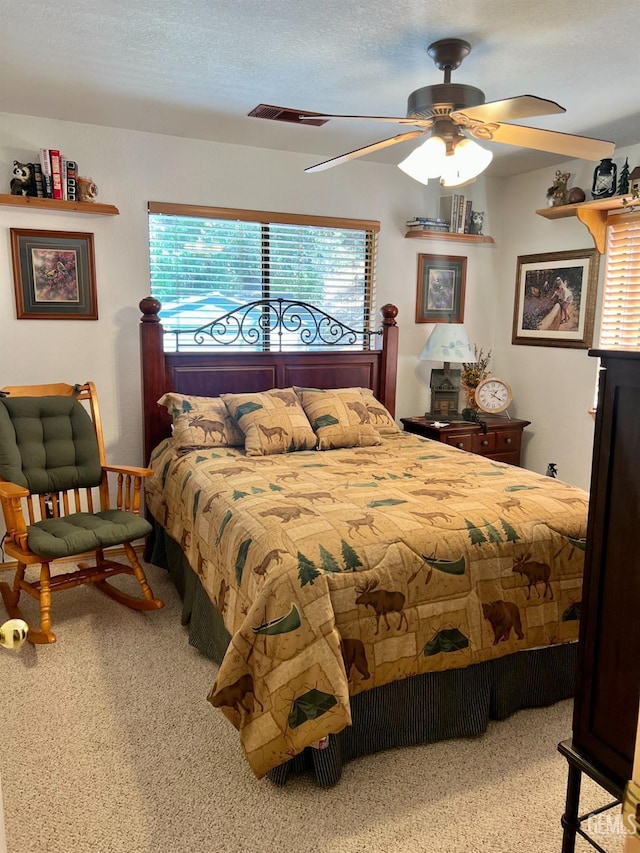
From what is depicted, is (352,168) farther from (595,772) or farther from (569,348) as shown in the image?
(595,772)

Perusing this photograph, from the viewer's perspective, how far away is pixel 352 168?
424cm

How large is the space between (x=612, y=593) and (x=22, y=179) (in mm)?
3450

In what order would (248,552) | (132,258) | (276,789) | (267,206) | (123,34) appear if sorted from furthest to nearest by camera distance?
(267,206) → (132,258) → (123,34) → (248,552) → (276,789)

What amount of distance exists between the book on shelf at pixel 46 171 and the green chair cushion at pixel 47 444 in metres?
1.12

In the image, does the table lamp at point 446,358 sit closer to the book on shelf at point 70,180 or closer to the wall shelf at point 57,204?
the wall shelf at point 57,204

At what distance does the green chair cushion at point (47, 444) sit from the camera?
10.2ft

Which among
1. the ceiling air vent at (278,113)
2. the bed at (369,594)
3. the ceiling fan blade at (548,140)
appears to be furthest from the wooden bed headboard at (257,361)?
the ceiling fan blade at (548,140)

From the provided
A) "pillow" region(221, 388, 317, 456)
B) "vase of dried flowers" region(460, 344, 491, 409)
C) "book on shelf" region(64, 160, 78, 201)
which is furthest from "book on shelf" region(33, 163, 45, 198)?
"vase of dried flowers" region(460, 344, 491, 409)

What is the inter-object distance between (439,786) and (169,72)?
2.96 m

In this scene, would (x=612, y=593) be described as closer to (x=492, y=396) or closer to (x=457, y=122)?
(x=457, y=122)

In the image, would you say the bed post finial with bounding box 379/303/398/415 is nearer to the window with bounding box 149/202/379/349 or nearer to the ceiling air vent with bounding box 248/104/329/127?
the window with bounding box 149/202/379/349

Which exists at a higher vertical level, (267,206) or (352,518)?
(267,206)

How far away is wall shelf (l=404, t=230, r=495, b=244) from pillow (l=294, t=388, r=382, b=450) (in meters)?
1.36

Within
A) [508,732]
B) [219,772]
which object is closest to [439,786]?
[508,732]
